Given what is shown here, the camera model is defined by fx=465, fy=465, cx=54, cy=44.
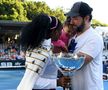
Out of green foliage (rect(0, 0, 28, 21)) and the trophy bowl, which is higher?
the trophy bowl

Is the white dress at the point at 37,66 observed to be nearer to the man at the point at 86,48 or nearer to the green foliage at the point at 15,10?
the man at the point at 86,48

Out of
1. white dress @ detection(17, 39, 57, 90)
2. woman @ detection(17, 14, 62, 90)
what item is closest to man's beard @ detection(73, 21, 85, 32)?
woman @ detection(17, 14, 62, 90)

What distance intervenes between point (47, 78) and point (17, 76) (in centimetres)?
1395

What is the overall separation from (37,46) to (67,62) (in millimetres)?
286

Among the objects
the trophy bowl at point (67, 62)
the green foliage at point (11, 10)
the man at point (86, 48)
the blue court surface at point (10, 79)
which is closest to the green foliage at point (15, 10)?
the green foliage at point (11, 10)

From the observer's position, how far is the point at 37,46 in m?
3.75

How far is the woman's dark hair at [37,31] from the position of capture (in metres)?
3.74

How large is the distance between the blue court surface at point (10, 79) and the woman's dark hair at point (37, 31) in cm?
835

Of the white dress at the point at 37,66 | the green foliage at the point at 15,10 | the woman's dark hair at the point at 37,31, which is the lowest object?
the green foliage at the point at 15,10

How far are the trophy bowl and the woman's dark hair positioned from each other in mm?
196

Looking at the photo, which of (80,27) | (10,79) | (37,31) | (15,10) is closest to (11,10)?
A: (15,10)

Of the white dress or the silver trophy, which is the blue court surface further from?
the silver trophy

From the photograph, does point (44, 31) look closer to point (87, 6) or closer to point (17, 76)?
point (87, 6)

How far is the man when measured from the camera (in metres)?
3.93
